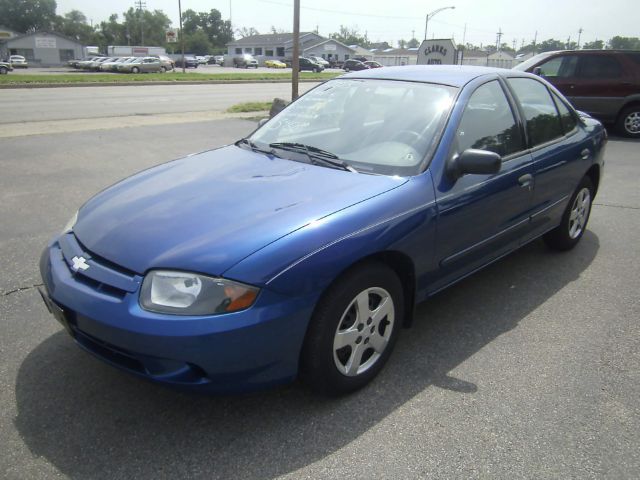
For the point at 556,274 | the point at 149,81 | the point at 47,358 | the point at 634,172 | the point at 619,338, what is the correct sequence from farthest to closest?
the point at 149,81, the point at 634,172, the point at 556,274, the point at 619,338, the point at 47,358

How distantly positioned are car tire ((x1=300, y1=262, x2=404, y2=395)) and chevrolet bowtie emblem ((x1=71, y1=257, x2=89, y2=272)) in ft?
3.54

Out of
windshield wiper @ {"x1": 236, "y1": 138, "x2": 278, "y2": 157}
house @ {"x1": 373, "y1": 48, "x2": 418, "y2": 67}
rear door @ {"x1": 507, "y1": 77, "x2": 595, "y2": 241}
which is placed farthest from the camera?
house @ {"x1": 373, "y1": 48, "x2": 418, "y2": 67}

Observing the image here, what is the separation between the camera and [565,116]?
176 inches

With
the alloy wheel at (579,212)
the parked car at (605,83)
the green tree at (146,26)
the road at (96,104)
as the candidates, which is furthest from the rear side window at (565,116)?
the green tree at (146,26)

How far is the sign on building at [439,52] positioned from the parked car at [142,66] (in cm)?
3893

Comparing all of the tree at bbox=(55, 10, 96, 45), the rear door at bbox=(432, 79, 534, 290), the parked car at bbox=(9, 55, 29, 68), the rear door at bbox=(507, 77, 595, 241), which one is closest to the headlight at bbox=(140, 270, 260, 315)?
the rear door at bbox=(432, 79, 534, 290)

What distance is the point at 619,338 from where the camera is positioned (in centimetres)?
330

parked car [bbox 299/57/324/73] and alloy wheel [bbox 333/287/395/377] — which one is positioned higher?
parked car [bbox 299/57/324/73]

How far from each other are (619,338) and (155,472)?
2.80 m

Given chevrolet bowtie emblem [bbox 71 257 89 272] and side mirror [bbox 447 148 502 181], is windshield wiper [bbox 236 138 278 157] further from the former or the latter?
chevrolet bowtie emblem [bbox 71 257 89 272]

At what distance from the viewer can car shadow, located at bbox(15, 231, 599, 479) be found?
2238 millimetres

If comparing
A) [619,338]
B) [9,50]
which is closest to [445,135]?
[619,338]

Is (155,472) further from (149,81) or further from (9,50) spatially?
(9,50)

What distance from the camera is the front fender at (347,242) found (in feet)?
7.28
